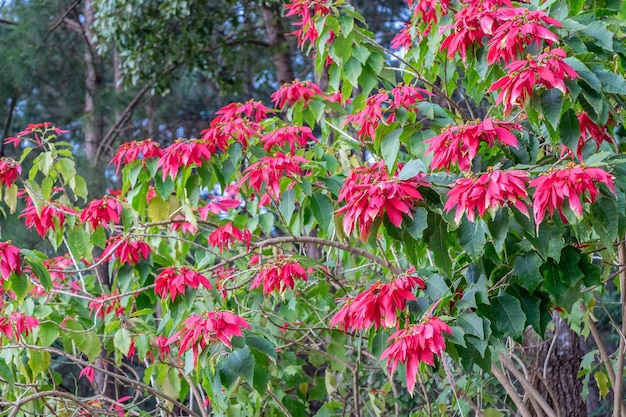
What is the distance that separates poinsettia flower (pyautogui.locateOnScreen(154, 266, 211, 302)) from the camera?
238 cm

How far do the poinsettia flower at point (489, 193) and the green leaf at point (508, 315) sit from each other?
322mm

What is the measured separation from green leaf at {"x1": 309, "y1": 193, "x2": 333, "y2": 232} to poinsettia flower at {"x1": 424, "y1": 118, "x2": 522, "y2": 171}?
1.83ft

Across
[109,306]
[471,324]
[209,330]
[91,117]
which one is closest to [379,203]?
[471,324]

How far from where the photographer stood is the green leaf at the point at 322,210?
7.86 ft

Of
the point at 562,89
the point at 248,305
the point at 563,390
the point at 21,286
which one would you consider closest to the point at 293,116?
the point at 248,305

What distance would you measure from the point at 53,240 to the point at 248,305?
89cm

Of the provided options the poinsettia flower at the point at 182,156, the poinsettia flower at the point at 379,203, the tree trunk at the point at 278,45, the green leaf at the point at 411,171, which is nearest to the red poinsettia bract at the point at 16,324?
the poinsettia flower at the point at 182,156

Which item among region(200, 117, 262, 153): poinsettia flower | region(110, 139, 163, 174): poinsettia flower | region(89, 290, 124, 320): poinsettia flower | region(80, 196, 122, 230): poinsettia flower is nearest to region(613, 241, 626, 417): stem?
region(200, 117, 262, 153): poinsettia flower

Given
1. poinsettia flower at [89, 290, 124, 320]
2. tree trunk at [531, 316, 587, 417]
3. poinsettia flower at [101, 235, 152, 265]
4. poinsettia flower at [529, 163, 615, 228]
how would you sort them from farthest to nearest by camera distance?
tree trunk at [531, 316, 587, 417] < poinsettia flower at [89, 290, 124, 320] < poinsettia flower at [101, 235, 152, 265] < poinsettia flower at [529, 163, 615, 228]

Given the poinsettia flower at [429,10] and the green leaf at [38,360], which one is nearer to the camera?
the poinsettia flower at [429,10]

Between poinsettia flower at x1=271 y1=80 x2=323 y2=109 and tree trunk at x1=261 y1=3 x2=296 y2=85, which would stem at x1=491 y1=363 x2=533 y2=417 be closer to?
poinsettia flower at x1=271 y1=80 x2=323 y2=109

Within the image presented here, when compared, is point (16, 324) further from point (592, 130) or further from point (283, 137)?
point (592, 130)

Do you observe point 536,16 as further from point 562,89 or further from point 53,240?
point 53,240

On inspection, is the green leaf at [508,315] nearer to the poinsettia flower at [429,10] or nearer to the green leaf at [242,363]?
the green leaf at [242,363]
